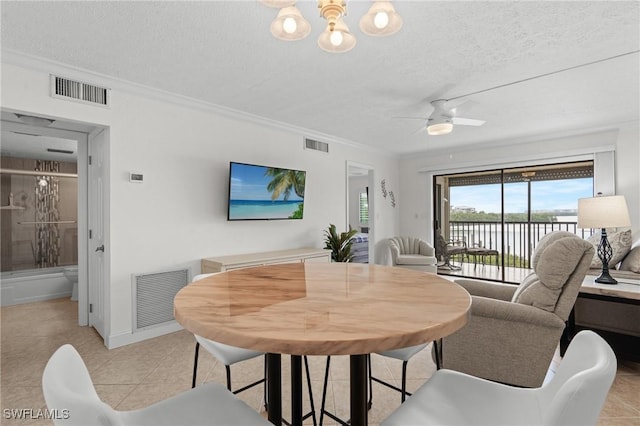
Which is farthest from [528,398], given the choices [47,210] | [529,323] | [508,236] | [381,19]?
[508,236]

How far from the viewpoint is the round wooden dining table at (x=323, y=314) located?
693mm

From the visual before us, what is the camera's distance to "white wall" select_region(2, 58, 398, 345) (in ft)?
8.86

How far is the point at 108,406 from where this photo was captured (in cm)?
60

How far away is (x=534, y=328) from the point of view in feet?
6.33

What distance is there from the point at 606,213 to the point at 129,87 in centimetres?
487

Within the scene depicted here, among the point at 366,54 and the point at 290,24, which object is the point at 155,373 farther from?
the point at 366,54

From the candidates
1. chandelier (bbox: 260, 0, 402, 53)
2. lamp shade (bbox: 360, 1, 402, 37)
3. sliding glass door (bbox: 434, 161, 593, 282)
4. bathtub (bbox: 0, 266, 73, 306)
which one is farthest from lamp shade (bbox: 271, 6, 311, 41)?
sliding glass door (bbox: 434, 161, 593, 282)

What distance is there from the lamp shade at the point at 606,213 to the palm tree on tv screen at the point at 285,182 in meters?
3.33

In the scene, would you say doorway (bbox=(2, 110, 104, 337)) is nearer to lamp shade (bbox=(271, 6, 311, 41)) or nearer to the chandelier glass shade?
lamp shade (bbox=(271, 6, 311, 41))

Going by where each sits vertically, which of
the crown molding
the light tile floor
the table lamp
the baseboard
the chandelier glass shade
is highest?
the crown molding

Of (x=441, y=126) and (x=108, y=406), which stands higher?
(x=441, y=126)

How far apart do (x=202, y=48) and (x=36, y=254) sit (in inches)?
167

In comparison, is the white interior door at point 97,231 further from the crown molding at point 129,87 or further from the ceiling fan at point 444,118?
the ceiling fan at point 444,118

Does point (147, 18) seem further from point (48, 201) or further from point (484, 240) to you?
point (484, 240)
